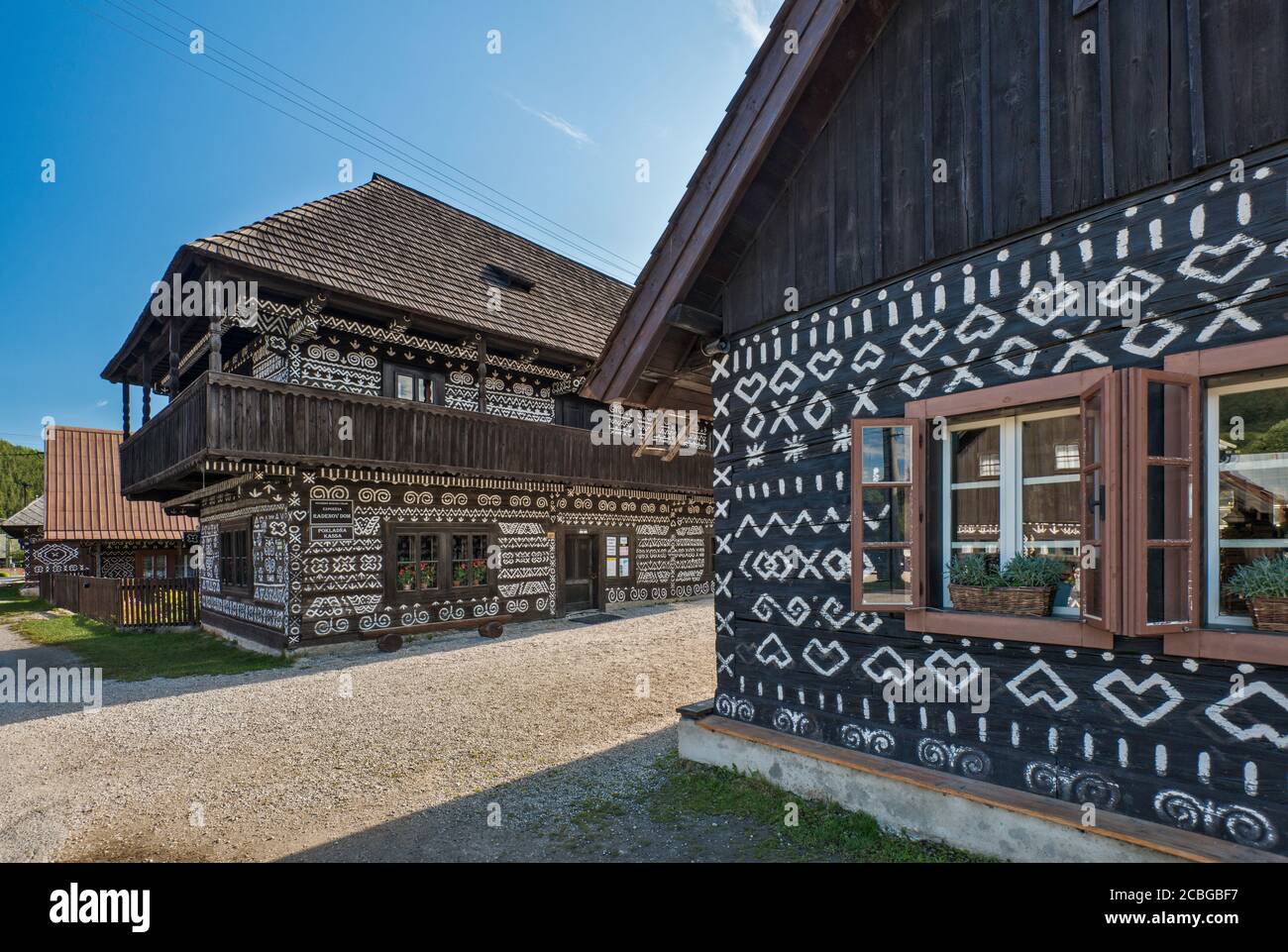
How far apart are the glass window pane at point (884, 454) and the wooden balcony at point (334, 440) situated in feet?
32.2

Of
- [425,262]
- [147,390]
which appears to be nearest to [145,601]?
[147,390]

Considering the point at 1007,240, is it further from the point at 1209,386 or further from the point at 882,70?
the point at 882,70

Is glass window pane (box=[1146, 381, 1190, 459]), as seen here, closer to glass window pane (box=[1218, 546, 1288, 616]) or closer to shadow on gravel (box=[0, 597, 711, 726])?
glass window pane (box=[1218, 546, 1288, 616])

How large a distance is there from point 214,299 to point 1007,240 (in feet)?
37.4

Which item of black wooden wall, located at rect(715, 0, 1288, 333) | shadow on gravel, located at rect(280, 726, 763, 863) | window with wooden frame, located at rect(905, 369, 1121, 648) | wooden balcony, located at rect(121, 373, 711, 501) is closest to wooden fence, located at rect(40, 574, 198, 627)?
wooden balcony, located at rect(121, 373, 711, 501)

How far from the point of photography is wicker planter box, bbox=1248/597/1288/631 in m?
3.08

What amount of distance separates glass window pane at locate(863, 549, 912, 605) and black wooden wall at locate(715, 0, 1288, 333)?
77.7 inches

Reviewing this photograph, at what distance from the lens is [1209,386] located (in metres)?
3.44

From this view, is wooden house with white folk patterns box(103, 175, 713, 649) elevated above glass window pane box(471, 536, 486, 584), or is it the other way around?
wooden house with white folk patterns box(103, 175, 713, 649)

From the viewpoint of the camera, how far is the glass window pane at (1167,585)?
3.37 meters

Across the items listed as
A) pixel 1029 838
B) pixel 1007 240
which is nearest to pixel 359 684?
pixel 1029 838

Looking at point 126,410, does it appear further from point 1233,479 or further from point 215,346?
point 1233,479

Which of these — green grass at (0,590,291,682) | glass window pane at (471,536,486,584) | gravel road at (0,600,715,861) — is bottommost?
green grass at (0,590,291,682)

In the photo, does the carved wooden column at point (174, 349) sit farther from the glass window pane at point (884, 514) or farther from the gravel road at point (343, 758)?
the glass window pane at point (884, 514)
